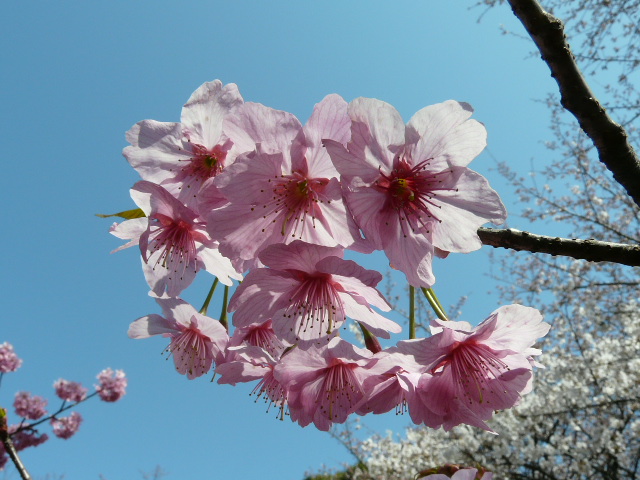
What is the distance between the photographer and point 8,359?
8.48 metres

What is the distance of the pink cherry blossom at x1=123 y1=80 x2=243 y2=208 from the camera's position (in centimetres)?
120

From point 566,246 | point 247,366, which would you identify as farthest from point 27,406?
point 566,246

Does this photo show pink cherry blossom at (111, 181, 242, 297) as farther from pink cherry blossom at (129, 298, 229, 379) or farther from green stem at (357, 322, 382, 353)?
green stem at (357, 322, 382, 353)

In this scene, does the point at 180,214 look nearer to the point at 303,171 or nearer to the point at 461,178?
the point at 303,171

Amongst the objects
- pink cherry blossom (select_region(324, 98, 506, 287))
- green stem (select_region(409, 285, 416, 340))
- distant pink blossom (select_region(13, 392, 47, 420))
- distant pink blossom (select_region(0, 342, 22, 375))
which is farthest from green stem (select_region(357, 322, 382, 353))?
distant pink blossom (select_region(13, 392, 47, 420))

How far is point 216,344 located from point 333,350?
0.54 m

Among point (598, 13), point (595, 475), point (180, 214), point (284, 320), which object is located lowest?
point (284, 320)

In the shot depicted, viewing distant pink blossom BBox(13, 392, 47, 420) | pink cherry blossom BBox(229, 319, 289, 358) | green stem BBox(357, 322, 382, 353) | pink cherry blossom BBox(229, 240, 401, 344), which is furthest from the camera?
distant pink blossom BBox(13, 392, 47, 420)

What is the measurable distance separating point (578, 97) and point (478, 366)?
2.38 feet

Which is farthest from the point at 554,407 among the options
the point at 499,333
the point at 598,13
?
the point at 499,333

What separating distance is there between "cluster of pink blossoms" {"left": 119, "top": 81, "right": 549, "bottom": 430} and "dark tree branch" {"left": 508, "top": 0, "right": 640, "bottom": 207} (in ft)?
0.72

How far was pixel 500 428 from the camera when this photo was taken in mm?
8773

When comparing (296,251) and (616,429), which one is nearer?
(296,251)

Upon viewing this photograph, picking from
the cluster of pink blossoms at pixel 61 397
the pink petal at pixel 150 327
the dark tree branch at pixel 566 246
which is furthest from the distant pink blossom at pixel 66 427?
the dark tree branch at pixel 566 246
